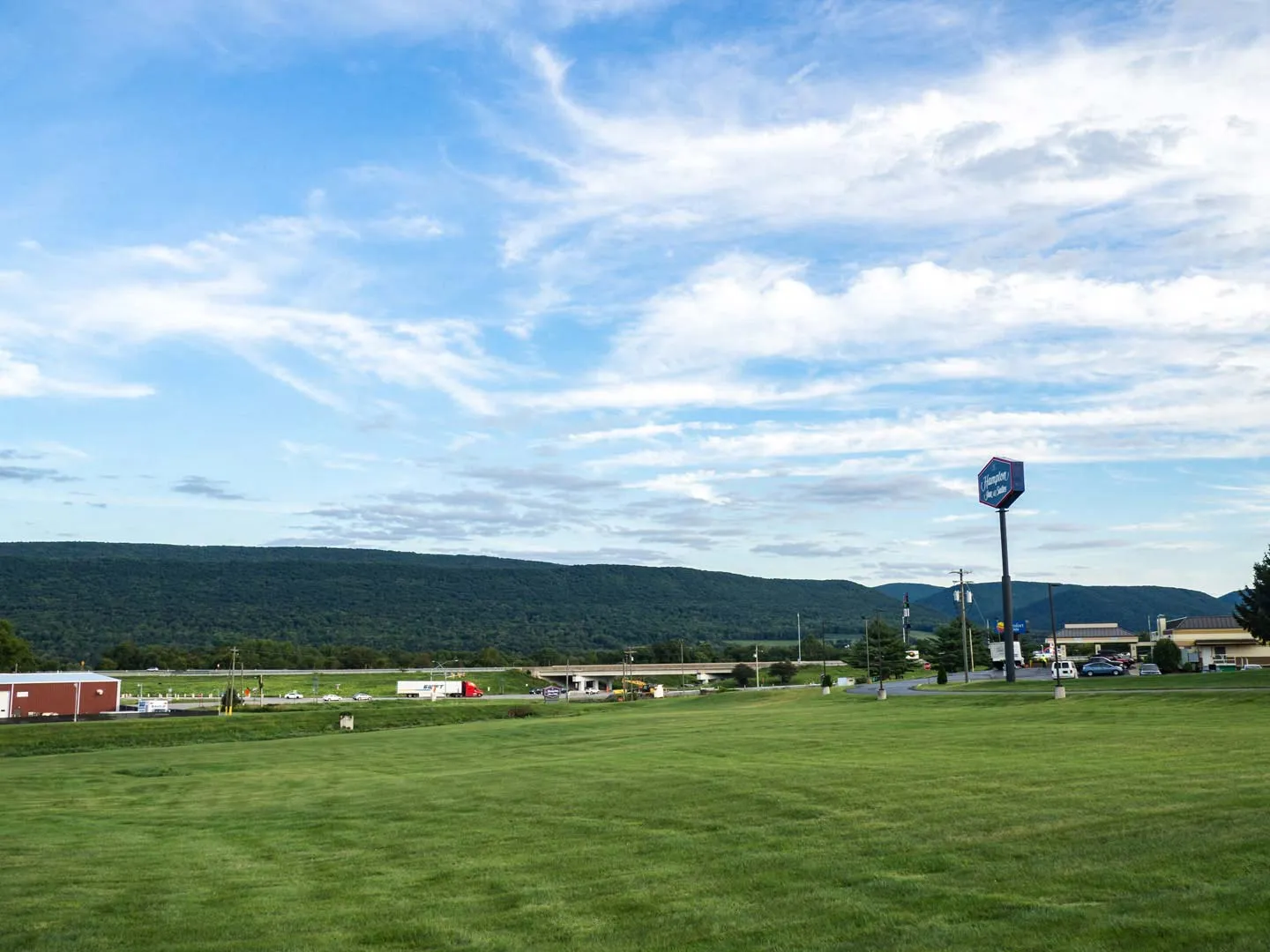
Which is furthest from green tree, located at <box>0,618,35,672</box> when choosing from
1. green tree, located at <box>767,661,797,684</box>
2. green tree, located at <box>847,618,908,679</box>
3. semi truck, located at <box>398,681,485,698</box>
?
green tree, located at <box>847,618,908,679</box>

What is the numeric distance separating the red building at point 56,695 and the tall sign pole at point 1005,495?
85.7 m

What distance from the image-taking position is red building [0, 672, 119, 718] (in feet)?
337

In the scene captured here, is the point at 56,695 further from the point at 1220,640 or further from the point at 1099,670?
the point at 1220,640

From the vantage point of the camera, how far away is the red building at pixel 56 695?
337ft

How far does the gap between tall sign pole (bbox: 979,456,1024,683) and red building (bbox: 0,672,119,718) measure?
85.7 m

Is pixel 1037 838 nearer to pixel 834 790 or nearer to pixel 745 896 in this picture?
pixel 745 896

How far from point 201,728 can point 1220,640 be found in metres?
125

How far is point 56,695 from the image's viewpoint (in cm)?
10550

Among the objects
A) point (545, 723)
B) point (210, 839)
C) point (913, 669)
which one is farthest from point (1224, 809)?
point (913, 669)

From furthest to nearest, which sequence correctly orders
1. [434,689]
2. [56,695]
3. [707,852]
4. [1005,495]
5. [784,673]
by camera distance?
1. [784,673]
2. [434,689]
3. [56,695]
4. [1005,495]
5. [707,852]

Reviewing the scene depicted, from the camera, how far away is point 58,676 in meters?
107

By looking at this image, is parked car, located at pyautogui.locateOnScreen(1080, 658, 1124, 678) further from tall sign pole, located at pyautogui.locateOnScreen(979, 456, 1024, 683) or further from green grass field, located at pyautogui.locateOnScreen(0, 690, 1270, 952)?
green grass field, located at pyautogui.locateOnScreen(0, 690, 1270, 952)

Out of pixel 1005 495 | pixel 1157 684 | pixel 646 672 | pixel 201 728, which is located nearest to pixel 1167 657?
pixel 1005 495

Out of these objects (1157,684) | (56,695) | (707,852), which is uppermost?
(1157,684)
